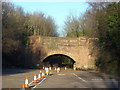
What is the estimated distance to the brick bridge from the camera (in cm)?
5372

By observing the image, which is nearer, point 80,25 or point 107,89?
point 107,89

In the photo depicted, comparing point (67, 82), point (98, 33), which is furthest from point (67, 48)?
point (67, 82)

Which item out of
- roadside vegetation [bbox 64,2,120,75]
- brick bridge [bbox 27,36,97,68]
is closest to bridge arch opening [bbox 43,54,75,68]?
brick bridge [bbox 27,36,97,68]

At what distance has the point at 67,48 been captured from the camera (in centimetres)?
5384

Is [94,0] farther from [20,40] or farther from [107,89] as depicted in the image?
[107,89]

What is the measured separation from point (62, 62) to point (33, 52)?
1841 cm

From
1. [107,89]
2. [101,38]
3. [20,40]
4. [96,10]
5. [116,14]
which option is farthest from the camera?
[20,40]

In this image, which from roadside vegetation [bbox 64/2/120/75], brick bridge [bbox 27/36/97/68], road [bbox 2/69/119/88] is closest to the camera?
road [bbox 2/69/119/88]

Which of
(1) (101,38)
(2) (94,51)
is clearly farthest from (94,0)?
(2) (94,51)

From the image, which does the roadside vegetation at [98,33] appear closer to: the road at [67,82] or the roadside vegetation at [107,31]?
the roadside vegetation at [107,31]

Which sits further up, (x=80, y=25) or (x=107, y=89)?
(x=80, y=25)

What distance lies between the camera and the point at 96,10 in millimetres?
38062

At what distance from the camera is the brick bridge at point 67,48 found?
176ft

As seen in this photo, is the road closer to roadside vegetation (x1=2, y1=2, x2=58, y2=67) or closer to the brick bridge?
roadside vegetation (x1=2, y1=2, x2=58, y2=67)
